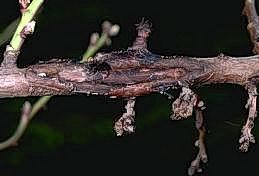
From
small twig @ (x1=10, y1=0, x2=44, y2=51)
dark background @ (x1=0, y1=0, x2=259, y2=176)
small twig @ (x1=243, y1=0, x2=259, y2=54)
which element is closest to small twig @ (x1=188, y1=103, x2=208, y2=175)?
small twig @ (x1=243, y1=0, x2=259, y2=54)

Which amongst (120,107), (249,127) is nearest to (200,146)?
(249,127)

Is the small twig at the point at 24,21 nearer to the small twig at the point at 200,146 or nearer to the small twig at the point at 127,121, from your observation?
the small twig at the point at 127,121

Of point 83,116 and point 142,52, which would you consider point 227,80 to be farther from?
point 83,116

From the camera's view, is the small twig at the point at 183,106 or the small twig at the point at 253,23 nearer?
the small twig at the point at 183,106

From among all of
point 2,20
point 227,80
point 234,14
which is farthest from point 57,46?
point 227,80

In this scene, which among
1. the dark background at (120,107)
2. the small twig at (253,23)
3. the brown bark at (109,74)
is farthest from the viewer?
the dark background at (120,107)

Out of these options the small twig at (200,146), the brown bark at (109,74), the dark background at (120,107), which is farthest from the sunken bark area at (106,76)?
the dark background at (120,107)

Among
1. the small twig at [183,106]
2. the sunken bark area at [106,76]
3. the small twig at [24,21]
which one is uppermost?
the small twig at [24,21]

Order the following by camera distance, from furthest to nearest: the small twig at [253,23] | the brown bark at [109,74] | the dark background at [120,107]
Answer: the dark background at [120,107], the small twig at [253,23], the brown bark at [109,74]

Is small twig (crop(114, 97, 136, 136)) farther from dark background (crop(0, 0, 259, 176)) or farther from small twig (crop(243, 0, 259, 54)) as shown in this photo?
dark background (crop(0, 0, 259, 176))
